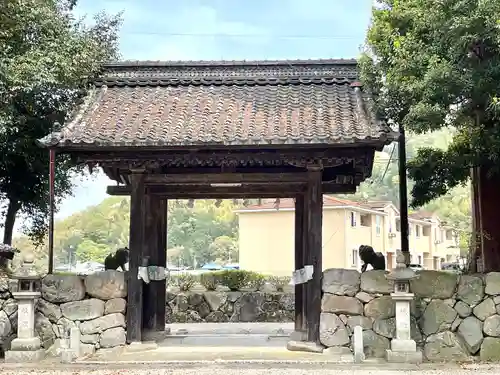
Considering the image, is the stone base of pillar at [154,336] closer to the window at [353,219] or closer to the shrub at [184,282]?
the shrub at [184,282]

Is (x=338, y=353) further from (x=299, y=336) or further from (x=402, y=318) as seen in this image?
(x=299, y=336)

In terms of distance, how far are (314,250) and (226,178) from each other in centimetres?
198

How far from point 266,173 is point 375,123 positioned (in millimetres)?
2019

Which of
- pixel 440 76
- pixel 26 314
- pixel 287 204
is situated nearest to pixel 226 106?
pixel 440 76

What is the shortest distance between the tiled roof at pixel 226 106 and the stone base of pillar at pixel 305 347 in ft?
10.8

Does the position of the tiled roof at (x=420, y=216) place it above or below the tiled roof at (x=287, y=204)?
above

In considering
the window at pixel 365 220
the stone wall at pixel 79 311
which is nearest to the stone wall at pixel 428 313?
A: the stone wall at pixel 79 311

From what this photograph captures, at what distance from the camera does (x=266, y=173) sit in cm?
1024

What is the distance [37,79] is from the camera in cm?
1002

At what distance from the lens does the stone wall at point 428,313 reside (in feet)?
30.1

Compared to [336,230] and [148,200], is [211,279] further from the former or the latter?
[336,230]

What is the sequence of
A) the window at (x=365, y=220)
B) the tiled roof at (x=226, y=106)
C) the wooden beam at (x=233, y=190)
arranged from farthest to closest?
the window at (x=365, y=220)
the wooden beam at (x=233, y=190)
the tiled roof at (x=226, y=106)

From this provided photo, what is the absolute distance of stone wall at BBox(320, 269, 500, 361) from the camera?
9.18 m

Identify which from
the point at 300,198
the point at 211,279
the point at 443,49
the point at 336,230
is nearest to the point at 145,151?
the point at 300,198
